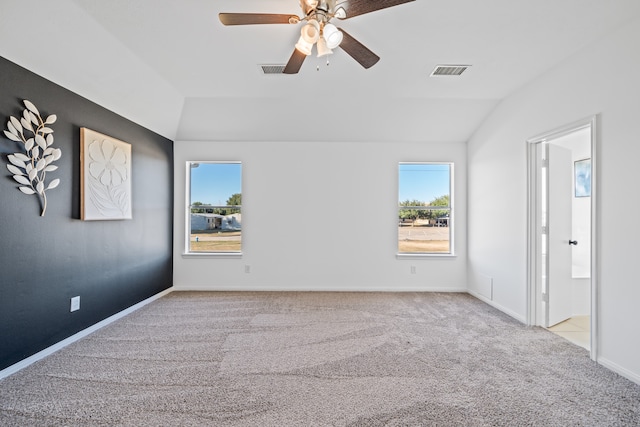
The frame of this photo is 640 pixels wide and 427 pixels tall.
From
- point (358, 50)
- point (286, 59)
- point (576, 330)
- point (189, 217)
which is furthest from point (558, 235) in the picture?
point (189, 217)

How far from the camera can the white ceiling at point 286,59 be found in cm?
211

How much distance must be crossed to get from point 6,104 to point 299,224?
330 centimetres

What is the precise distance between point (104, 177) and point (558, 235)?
5122 mm

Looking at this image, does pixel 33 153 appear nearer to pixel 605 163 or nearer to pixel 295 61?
pixel 295 61

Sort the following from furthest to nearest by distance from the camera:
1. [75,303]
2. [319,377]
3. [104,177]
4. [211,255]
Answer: [211,255] < [104,177] < [75,303] < [319,377]

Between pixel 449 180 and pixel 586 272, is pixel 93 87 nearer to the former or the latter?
pixel 449 180

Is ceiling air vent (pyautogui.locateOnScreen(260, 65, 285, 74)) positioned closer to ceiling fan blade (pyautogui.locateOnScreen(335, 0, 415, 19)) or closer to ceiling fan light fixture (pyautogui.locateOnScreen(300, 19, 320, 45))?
ceiling fan light fixture (pyautogui.locateOnScreen(300, 19, 320, 45))

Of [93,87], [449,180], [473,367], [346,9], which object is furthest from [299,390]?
[449,180]

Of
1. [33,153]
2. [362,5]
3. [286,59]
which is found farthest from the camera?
[286,59]

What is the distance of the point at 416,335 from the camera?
2.88 meters

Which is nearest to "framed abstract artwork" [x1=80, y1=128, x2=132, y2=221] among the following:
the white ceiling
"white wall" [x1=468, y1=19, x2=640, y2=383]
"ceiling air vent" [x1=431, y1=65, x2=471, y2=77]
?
the white ceiling

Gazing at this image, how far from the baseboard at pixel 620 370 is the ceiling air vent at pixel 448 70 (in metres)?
2.97

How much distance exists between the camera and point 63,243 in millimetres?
2594

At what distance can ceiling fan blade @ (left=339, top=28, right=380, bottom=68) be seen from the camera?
6.21ft
